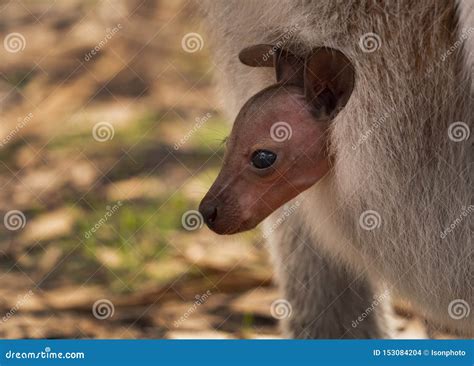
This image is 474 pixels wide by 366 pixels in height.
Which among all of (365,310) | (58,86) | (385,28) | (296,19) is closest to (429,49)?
(385,28)

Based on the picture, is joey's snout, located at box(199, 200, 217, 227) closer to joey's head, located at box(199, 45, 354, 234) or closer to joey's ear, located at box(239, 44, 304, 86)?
joey's head, located at box(199, 45, 354, 234)

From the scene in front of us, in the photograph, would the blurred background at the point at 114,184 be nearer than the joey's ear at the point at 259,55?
No

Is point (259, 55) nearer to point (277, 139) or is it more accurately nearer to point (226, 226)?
point (277, 139)

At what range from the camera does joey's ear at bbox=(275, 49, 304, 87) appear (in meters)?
1.54

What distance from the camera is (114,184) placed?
2900 mm

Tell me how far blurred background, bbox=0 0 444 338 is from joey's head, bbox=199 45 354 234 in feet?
1.80

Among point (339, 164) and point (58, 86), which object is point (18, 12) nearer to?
point (58, 86)

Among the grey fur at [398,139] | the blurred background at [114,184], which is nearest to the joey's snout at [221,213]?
the grey fur at [398,139]

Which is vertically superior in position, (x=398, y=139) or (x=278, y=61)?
(x=278, y=61)

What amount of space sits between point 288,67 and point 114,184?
142 centimetres

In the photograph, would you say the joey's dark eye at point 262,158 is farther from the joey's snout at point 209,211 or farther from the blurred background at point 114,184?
the blurred background at point 114,184

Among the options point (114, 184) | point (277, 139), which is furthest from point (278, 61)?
point (114, 184)

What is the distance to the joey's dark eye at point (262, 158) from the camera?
59.7 inches

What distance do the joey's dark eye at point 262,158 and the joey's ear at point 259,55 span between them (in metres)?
0.15
